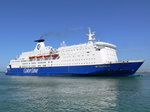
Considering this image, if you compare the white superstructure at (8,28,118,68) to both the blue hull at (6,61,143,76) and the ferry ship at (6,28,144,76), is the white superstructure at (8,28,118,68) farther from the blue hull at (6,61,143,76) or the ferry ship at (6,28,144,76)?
the blue hull at (6,61,143,76)

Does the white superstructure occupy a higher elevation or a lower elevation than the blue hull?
higher

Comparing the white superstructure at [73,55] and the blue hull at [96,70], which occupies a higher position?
the white superstructure at [73,55]

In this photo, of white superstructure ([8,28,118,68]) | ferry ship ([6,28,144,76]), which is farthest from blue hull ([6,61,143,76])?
white superstructure ([8,28,118,68])

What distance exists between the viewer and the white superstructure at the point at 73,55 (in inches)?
1278

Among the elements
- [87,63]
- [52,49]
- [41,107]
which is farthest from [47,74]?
[41,107]

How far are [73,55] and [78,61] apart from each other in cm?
199

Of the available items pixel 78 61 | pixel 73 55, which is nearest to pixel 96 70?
pixel 78 61

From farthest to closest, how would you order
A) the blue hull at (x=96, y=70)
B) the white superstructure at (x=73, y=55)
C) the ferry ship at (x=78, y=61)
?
1. the white superstructure at (x=73, y=55)
2. the ferry ship at (x=78, y=61)
3. the blue hull at (x=96, y=70)

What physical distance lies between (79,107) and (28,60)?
37.9 m

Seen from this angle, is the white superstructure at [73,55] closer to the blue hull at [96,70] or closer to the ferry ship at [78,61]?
the ferry ship at [78,61]

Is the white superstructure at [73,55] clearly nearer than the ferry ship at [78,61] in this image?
No

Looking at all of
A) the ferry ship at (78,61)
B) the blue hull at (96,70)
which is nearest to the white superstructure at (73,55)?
the ferry ship at (78,61)

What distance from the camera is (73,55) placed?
35.6 meters

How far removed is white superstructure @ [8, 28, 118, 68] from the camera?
3247 centimetres
